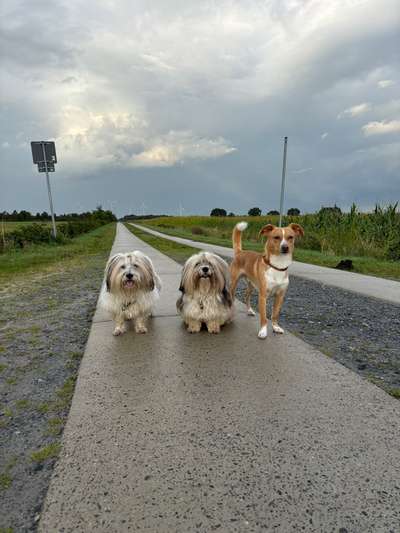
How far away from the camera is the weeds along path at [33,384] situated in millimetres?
1640

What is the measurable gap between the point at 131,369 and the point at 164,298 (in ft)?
9.20

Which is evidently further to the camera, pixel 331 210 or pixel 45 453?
pixel 331 210

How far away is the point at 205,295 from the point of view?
4.02 m

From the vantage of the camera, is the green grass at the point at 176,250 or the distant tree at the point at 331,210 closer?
the green grass at the point at 176,250

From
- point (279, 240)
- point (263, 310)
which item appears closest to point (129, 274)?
point (263, 310)

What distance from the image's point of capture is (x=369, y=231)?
47.9 feet

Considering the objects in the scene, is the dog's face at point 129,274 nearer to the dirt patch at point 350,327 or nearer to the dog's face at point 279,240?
the dog's face at point 279,240

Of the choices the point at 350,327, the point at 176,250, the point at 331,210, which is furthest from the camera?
the point at 331,210

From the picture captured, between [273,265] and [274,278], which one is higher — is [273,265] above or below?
above

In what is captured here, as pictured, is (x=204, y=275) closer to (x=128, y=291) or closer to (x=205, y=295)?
(x=205, y=295)

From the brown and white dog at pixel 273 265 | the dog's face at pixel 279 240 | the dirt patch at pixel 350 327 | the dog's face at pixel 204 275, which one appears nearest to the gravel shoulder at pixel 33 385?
the dog's face at pixel 204 275

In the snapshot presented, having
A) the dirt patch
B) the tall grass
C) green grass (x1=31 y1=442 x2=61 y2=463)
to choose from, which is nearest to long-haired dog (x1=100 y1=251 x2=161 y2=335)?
green grass (x1=31 y1=442 x2=61 y2=463)

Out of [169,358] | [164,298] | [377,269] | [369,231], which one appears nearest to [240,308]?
[164,298]

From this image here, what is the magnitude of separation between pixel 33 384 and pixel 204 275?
Result: 7.38 ft
